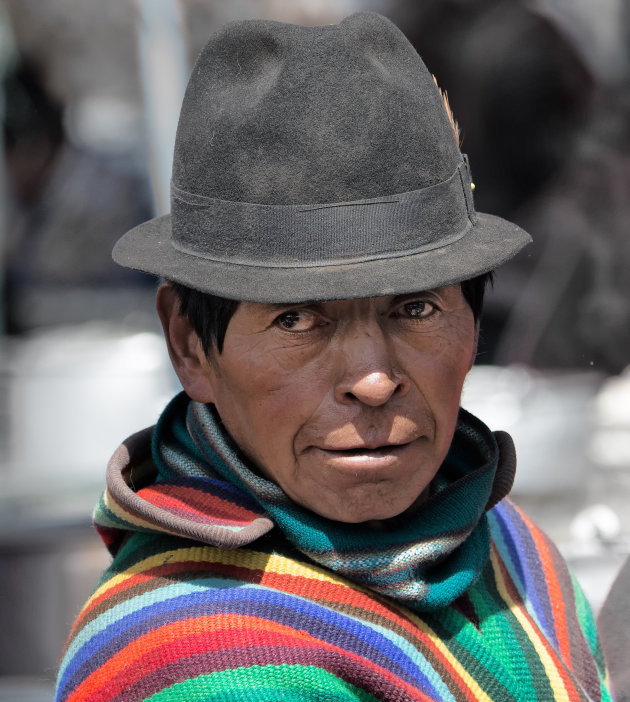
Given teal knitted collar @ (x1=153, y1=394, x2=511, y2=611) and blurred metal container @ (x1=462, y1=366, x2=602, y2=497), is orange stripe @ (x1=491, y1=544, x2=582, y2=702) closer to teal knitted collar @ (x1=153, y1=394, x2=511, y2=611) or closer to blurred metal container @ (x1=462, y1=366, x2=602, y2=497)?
teal knitted collar @ (x1=153, y1=394, x2=511, y2=611)

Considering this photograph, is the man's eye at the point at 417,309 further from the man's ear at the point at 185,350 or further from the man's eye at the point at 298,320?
the man's ear at the point at 185,350

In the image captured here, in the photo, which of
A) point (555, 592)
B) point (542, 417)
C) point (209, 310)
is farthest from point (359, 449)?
point (542, 417)

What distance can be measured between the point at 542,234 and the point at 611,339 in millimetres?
641

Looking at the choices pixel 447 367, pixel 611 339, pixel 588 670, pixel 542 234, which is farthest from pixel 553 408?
pixel 447 367

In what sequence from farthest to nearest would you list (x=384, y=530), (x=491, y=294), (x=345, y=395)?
(x=491, y=294) → (x=384, y=530) → (x=345, y=395)

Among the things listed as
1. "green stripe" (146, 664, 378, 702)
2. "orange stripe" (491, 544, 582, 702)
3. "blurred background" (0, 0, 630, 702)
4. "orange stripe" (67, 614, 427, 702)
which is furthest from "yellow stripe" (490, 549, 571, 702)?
"blurred background" (0, 0, 630, 702)

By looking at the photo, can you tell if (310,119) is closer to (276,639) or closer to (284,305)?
(284,305)

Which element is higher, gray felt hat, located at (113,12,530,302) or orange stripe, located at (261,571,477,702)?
gray felt hat, located at (113,12,530,302)

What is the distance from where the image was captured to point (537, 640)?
5.08 ft

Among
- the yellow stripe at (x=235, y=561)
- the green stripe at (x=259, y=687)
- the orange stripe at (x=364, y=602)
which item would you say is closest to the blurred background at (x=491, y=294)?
the orange stripe at (x=364, y=602)

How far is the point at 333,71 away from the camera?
1.32 meters

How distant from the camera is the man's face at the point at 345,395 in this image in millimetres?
1349

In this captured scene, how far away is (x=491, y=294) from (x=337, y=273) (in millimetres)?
2692

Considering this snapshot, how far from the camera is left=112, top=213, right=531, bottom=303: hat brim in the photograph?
128 cm
